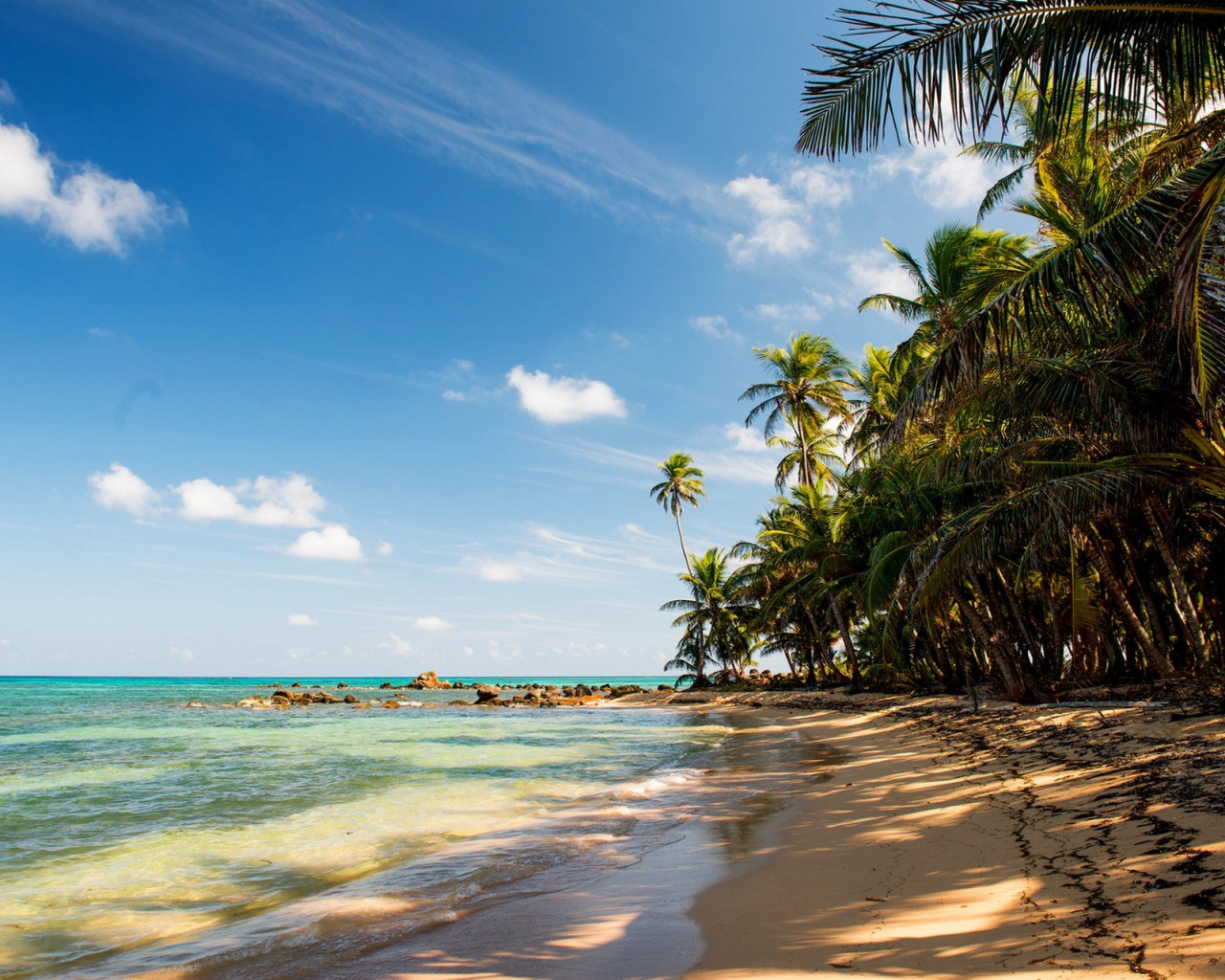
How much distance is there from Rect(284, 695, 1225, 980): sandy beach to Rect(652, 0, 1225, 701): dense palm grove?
2.97 meters

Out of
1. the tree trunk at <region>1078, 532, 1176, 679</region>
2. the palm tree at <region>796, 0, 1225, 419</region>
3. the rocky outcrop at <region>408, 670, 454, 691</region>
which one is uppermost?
the palm tree at <region>796, 0, 1225, 419</region>

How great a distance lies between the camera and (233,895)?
5.27m

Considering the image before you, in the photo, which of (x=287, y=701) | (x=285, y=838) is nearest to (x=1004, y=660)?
(x=285, y=838)

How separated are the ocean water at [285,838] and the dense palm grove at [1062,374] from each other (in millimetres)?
5321

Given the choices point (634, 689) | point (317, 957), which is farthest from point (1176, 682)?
point (634, 689)

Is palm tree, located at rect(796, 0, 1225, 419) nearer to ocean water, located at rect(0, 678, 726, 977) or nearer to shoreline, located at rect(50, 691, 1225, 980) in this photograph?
shoreline, located at rect(50, 691, 1225, 980)

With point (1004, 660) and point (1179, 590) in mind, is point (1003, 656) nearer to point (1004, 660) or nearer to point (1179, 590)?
point (1004, 660)

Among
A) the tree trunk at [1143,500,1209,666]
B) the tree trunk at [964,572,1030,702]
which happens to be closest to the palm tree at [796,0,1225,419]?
the tree trunk at [1143,500,1209,666]

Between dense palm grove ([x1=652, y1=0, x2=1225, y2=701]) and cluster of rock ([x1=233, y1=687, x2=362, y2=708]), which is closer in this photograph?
dense palm grove ([x1=652, y1=0, x2=1225, y2=701])

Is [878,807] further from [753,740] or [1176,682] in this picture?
[753,740]

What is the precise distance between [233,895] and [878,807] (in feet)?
18.8

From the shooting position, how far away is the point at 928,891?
376 cm

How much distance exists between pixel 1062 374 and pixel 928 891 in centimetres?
725

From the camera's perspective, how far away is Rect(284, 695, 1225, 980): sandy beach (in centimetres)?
285
